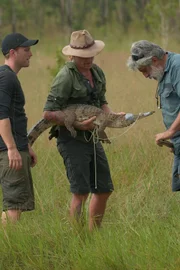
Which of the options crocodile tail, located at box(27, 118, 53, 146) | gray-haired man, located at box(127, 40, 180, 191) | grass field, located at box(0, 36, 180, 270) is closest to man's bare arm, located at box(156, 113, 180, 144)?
gray-haired man, located at box(127, 40, 180, 191)

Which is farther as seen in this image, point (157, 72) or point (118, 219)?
point (118, 219)

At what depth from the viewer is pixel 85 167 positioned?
20.1 feet

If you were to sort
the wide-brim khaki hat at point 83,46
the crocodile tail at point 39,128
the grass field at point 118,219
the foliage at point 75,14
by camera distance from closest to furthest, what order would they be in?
the grass field at point 118,219 < the wide-brim khaki hat at point 83,46 < the crocodile tail at point 39,128 < the foliage at point 75,14

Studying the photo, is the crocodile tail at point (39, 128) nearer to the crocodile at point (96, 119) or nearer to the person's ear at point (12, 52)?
the crocodile at point (96, 119)

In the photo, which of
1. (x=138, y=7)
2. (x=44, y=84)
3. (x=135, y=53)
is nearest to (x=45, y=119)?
(x=135, y=53)

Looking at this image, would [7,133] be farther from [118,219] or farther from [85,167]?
[118,219]

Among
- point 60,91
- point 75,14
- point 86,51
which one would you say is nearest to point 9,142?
point 60,91

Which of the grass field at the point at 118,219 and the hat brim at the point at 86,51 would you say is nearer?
the grass field at the point at 118,219

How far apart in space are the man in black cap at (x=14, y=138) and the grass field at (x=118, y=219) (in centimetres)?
18

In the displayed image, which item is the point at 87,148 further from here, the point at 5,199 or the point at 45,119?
the point at 5,199

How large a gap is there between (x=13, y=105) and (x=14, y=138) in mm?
257

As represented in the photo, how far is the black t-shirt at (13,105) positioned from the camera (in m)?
5.67

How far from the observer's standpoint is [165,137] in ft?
18.7

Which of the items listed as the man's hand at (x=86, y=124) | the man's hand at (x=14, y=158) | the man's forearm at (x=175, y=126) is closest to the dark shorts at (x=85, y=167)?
the man's hand at (x=86, y=124)
